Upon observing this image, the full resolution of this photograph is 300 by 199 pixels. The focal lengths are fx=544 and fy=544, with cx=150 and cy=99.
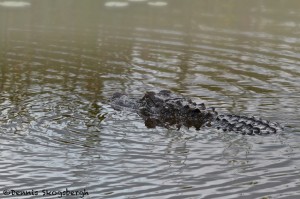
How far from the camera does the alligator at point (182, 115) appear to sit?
14.5 metres

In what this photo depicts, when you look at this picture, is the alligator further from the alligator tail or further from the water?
the water

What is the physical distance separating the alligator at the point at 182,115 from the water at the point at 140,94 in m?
0.42

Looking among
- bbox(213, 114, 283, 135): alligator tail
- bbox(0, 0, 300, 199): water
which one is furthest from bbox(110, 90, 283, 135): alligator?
bbox(0, 0, 300, 199): water

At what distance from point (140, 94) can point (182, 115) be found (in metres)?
3.62

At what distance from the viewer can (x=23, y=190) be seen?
35.3 feet

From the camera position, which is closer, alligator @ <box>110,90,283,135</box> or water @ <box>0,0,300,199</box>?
water @ <box>0,0,300,199</box>

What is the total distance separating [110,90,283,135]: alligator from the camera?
14484 mm

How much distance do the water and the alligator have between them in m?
0.42

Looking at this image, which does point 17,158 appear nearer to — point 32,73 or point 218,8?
point 32,73

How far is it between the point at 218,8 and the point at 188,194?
40347 millimetres

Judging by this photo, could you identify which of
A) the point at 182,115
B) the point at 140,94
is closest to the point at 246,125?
the point at 182,115

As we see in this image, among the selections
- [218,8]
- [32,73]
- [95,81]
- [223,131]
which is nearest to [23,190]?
[223,131]

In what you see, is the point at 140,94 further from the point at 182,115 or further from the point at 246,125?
the point at 246,125

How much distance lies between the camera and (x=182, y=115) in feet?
52.2
